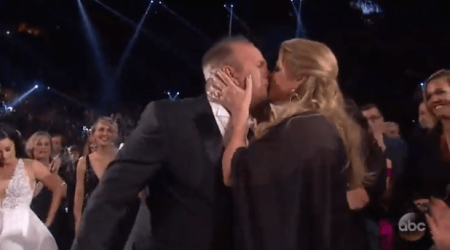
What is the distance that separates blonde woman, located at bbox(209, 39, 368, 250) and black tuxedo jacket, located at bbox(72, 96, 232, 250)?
0.21 feet

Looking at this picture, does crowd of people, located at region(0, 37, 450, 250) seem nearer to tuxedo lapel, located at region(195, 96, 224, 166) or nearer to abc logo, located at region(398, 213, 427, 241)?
tuxedo lapel, located at region(195, 96, 224, 166)

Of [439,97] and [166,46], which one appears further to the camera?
[166,46]

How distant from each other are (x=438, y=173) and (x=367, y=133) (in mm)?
327

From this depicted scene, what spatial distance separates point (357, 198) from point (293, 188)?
426 mm

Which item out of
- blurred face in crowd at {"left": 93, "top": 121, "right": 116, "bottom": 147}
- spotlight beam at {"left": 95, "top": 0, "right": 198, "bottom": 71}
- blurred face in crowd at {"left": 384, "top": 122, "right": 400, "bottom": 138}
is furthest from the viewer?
spotlight beam at {"left": 95, "top": 0, "right": 198, "bottom": 71}

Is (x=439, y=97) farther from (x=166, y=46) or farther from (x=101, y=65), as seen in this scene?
(x=101, y=65)

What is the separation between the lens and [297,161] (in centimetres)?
202

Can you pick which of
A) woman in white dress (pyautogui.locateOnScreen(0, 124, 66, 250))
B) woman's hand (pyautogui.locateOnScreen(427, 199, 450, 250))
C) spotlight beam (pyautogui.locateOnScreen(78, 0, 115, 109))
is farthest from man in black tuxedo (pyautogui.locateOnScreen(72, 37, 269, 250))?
spotlight beam (pyautogui.locateOnScreen(78, 0, 115, 109))

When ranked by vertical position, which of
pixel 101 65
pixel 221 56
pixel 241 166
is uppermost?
pixel 101 65

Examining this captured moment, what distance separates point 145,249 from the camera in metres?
2.01

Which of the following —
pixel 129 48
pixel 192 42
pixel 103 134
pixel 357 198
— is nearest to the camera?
pixel 357 198

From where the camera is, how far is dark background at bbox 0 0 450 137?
6633 millimetres

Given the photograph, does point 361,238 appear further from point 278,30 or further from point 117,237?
point 278,30

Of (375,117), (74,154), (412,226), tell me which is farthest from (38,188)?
(412,226)
